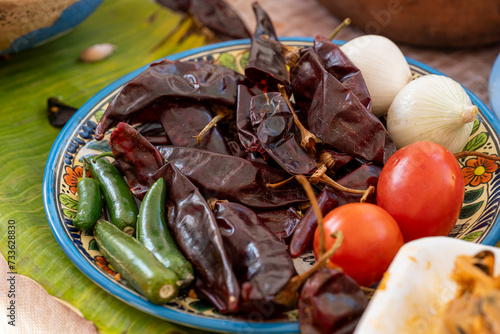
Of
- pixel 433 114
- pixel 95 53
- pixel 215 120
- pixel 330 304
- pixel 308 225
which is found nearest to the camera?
pixel 330 304

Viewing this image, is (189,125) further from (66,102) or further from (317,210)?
(66,102)

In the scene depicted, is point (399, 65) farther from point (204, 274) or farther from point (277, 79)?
point (204, 274)

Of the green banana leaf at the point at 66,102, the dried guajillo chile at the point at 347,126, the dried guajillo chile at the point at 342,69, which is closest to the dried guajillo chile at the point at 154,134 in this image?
the green banana leaf at the point at 66,102

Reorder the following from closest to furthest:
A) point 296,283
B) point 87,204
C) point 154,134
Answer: point 296,283, point 87,204, point 154,134

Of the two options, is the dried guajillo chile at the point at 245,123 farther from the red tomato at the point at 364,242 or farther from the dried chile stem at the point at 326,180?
the red tomato at the point at 364,242

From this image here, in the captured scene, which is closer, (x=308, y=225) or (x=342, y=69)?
(x=308, y=225)

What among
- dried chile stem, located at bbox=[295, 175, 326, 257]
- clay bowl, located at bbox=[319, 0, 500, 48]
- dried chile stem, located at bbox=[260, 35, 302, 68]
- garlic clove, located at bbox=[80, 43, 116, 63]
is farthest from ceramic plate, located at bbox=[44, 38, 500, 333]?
garlic clove, located at bbox=[80, 43, 116, 63]

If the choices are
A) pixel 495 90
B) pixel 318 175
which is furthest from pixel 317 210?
pixel 495 90
